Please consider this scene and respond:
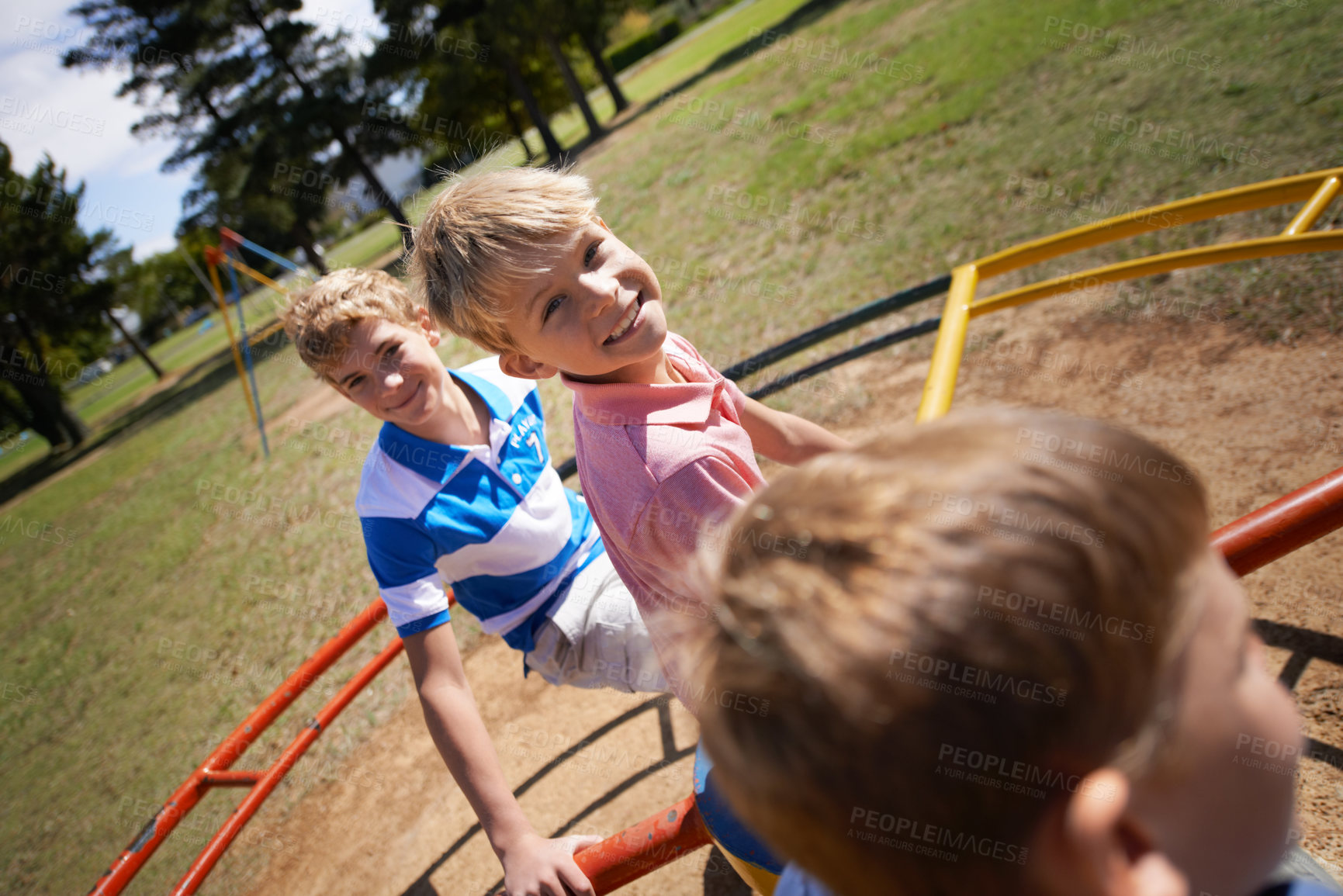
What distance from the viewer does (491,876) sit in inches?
105

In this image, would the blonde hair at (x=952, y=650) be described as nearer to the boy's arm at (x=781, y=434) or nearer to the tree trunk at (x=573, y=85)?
the boy's arm at (x=781, y=434)

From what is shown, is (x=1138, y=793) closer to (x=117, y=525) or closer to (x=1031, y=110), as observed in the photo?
(x=1031, y=110)

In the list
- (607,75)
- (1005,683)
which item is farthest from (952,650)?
(607,75)

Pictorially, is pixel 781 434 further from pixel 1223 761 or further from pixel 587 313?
pixel 1223 761

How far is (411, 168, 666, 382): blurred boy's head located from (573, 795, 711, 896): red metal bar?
833mm

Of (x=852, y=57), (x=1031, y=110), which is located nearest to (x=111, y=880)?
(x=1031, y=110)

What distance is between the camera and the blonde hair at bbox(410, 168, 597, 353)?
55.1 inches

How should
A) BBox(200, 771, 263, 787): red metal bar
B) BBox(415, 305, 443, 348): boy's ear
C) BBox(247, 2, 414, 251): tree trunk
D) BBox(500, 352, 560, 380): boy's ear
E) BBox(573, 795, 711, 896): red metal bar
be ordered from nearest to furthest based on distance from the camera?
BBox(573, 795, 711, 896): red metal bar
BBox(500, 352, 560, 380): boy's ear
BBox(200, 771, 263, 787): red metal bar
BBox(415, 305, 443, 348): boy's ear
BBox(247, 2, 414, 251): tree trunk

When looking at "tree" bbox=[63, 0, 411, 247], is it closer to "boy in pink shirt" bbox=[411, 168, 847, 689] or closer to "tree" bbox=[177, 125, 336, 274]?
"tree" bbox=[177, 125, 336, 274]

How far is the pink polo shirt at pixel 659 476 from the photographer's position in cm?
123

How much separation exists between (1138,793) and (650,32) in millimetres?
46173

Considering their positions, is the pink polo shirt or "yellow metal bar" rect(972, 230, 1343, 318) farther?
"yellow metal bar" rect(972, 230, 1343, 318)

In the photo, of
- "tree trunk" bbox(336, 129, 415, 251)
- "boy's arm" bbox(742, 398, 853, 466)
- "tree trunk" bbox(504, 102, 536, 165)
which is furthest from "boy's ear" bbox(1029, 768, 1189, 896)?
"tree trunk" bbox(504, 102, 536, 165)

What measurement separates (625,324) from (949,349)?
873 millimetres
